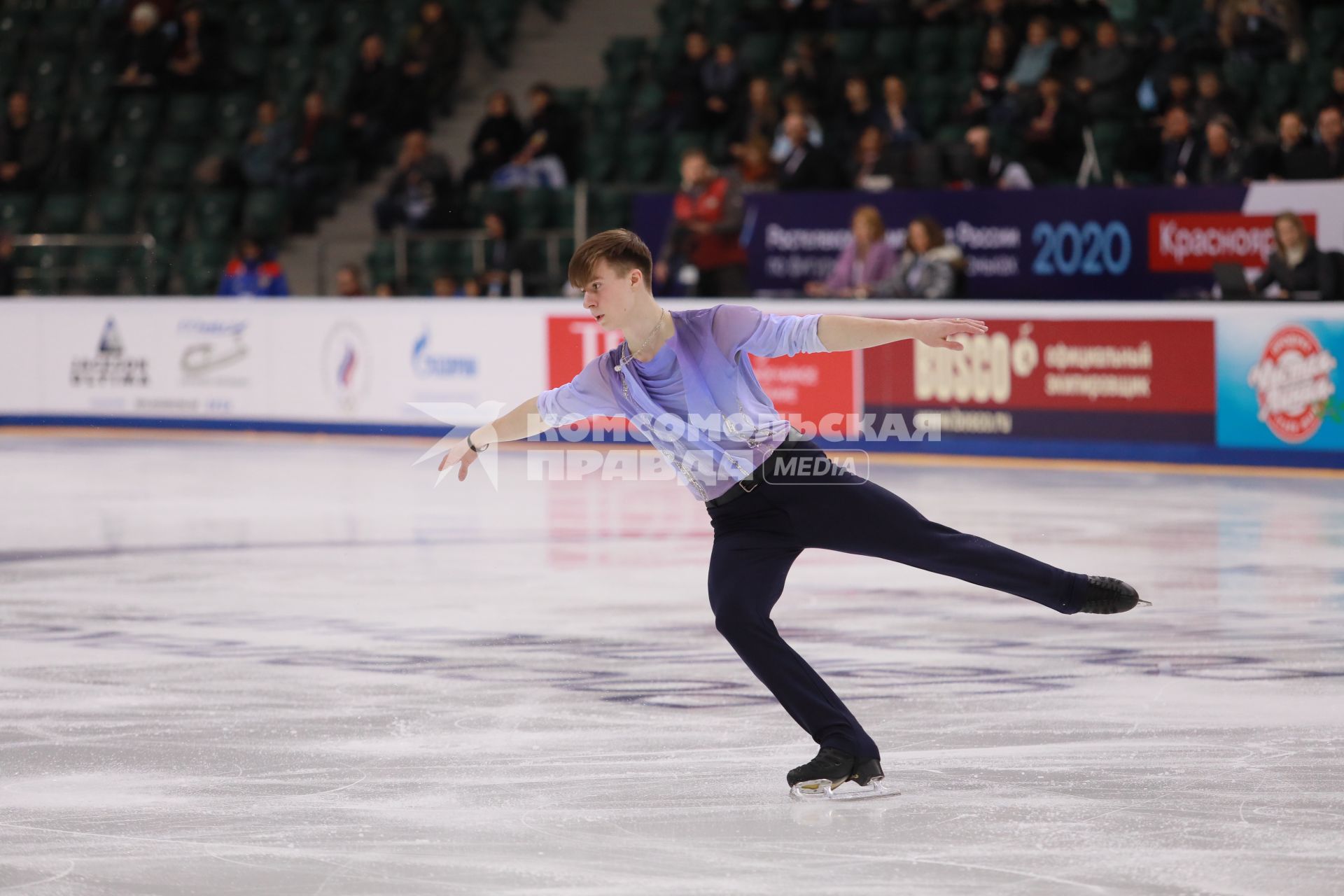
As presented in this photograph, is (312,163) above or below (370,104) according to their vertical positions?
below

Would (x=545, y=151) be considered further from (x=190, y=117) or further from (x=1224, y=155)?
(x=1224, y=155)

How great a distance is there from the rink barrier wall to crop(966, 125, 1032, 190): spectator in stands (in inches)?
70.5

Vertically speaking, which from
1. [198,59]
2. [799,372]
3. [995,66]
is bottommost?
[799,372]

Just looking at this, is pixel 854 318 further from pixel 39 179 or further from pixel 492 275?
pixel 39 179

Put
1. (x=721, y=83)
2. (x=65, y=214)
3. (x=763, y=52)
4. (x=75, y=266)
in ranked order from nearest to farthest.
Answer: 1. (x=721, y=83)
2. (x=763, y=52)
3. (x=75, y=266)
4. (x=65, y=214)

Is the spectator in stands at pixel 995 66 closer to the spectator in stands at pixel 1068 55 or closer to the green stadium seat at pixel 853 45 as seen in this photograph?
the spectator in stands at pixel 1068 55

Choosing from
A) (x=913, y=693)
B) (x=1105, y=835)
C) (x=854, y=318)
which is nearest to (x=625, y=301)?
(x=854, y=318)

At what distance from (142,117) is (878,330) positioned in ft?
65.0

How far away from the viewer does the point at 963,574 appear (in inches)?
216

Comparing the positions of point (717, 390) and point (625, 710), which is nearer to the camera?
point (717, 390)

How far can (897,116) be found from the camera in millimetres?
18109

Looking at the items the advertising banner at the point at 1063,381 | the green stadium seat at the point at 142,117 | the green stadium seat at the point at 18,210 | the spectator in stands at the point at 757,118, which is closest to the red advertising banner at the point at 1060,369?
the advertising banner at the point at 1063,381

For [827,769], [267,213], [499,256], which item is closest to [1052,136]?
[499,256]

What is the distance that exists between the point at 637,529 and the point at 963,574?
263 inches
